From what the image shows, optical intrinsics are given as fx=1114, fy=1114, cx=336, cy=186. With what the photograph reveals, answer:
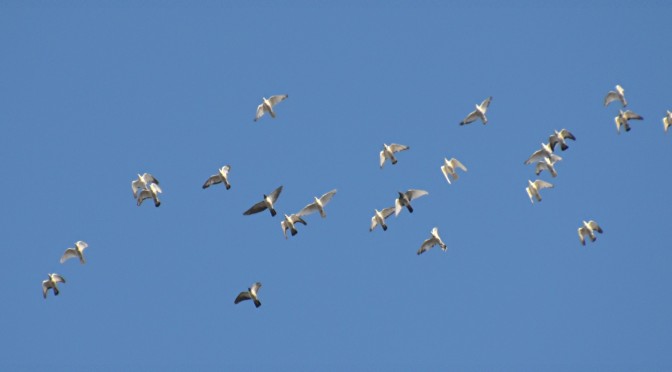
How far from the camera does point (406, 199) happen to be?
129ft

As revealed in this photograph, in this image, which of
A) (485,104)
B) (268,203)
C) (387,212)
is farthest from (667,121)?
(268,203)

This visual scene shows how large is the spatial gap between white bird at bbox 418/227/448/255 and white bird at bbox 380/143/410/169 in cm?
302

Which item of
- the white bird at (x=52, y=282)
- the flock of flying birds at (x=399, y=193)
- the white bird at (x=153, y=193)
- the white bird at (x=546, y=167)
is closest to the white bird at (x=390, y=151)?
the flock of flying birds at (x=399, y=193)

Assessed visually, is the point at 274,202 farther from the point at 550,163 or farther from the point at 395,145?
the point at 550,163

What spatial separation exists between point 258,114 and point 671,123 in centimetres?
1553

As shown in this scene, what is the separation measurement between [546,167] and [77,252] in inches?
710

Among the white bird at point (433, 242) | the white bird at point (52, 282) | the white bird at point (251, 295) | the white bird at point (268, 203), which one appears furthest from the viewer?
the white bird at point (52, 282)

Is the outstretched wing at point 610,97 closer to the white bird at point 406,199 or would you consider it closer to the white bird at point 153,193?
the white bird at point 406,199

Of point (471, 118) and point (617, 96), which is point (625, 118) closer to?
point (617, 96)

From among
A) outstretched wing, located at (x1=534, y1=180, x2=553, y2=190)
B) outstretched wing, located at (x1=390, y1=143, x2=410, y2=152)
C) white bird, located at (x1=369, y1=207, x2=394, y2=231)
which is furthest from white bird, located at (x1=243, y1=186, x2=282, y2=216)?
outstretched wing, located at (x1=534, y1=180, x2=553, y2=190)

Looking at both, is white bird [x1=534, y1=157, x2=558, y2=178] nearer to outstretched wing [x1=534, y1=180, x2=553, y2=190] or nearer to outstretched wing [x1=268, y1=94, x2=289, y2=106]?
Result: outstretched wing [x1=534, y1=180, x2=553, y2=190]

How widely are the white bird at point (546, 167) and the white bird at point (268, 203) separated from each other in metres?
10.3

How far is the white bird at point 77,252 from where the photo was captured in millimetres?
42125

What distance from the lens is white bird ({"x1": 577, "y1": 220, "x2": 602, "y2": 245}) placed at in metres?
42.2
